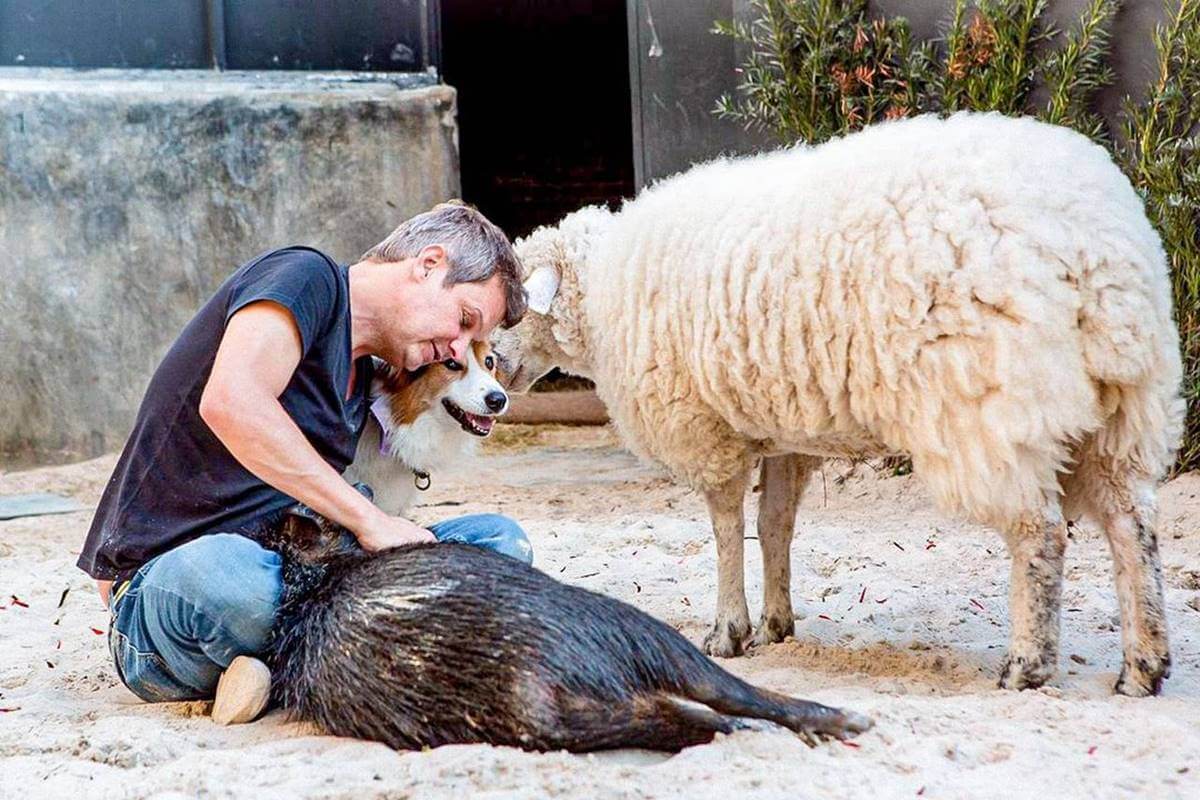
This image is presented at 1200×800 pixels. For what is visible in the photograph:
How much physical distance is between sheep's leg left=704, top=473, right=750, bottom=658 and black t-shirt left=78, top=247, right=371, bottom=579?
154cm

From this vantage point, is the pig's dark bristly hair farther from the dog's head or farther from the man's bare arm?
the dog's head

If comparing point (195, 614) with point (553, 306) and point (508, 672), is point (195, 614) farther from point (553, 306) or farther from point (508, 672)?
point (553, 306)

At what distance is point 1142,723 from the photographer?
9.80ft

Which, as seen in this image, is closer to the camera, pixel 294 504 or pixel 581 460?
pixel 294 504

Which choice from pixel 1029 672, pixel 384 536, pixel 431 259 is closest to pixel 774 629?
pixel 1029 672

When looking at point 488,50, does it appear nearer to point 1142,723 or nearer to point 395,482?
point 395,482

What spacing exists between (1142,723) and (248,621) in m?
2.05

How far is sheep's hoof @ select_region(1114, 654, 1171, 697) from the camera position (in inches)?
137

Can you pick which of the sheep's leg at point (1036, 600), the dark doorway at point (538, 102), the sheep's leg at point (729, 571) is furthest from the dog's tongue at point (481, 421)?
the dark doorway at point (538, 102)

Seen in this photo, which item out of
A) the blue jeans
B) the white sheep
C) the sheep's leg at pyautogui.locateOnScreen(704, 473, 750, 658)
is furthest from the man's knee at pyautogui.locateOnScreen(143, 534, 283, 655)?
the sheep's leg at pyautogui.locateOnScreen(704, 473, 750, 658)

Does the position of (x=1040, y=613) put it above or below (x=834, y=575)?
above

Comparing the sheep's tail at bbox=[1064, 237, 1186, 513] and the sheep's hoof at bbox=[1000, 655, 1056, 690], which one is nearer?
the sheep's tail at bbox=[1064, 237, 1186, 513]

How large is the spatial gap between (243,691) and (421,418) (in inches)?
43.6

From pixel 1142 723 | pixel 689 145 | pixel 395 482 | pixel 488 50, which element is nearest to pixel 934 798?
pixel 1142 723
